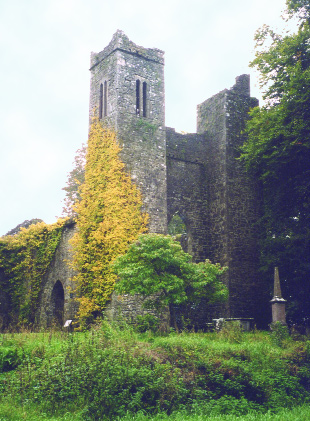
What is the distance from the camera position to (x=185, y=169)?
73.9ft

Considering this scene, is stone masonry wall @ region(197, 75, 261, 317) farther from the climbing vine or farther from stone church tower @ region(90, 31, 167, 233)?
the climbing vine

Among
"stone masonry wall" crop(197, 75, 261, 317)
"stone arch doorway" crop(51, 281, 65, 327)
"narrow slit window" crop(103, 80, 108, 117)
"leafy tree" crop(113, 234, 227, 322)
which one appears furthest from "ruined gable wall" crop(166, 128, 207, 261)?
"leafy tree" crop(113, 234, 227, 322)

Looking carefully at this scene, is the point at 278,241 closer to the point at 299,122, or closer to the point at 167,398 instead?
the point at 299,122

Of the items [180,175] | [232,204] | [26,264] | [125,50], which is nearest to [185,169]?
[180,175]

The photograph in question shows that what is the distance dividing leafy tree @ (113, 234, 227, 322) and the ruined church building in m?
2.92

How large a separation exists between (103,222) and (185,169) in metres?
5.69

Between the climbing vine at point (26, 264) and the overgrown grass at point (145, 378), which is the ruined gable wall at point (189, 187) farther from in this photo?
the overgrown grass at point (145, 378)

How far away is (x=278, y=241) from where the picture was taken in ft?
67.6

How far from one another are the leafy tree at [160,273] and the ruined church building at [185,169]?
2920 mm

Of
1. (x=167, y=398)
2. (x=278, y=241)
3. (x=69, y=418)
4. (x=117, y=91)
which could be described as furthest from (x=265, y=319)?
(x=69, y=418)

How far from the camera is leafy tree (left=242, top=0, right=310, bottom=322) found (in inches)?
731

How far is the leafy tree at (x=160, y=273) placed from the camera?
14531mm

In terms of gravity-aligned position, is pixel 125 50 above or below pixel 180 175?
above

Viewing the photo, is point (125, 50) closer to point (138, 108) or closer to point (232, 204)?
point (138, 108)
